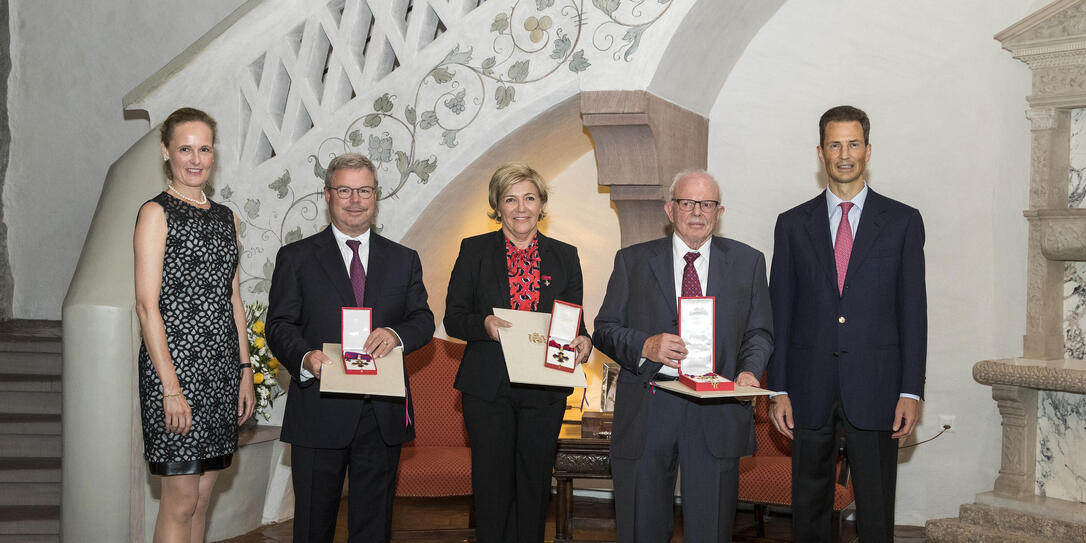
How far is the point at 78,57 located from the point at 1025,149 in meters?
5.79

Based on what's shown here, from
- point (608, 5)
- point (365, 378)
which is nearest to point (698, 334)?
point (365, 378)

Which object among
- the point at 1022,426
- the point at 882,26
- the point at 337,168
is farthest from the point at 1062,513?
the point at 337,168

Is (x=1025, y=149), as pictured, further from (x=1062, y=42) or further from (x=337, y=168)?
(x=337, y=168)

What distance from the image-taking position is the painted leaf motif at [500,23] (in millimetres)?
4438

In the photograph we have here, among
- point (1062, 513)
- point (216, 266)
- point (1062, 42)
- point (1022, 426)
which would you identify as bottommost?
point (1062, 513)

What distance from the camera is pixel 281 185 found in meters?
4.69

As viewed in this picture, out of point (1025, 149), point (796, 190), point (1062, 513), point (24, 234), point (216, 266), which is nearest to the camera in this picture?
point (216, 266)

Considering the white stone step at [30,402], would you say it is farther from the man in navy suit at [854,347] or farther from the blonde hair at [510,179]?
the man in navy suit at [854,347]

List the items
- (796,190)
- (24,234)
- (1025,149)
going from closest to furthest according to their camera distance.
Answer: (1025,149)
(796,190)
(24,234)

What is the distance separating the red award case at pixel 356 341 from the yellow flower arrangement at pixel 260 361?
1.59 m

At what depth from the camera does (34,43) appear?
6590mm

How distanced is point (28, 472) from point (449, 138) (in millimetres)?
2324

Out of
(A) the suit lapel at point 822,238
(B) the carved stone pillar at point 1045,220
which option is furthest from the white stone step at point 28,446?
(B) the carved stone pillar at point 1045,220

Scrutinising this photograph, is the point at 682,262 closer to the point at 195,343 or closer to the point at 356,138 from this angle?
the point at 195,343
